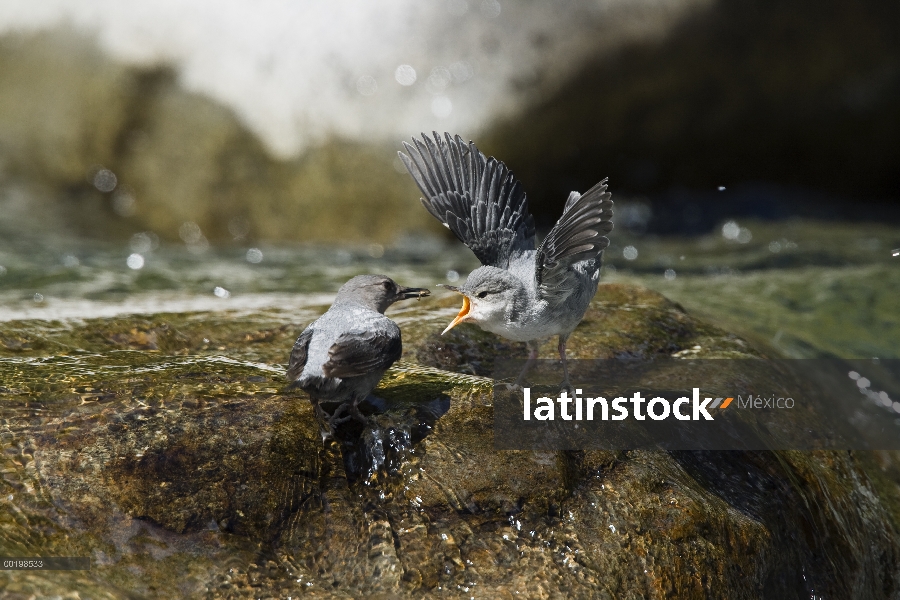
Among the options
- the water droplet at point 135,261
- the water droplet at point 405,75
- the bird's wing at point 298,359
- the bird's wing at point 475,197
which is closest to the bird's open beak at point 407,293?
the bird's wing at point 475,197

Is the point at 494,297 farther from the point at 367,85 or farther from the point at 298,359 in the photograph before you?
the point at 367,85

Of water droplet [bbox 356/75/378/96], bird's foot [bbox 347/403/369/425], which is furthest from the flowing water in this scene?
water droplet [bbox 356/75/378/96]

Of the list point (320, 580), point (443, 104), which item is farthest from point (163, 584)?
point (443, 104)

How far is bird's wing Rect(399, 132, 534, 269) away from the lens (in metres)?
4.94

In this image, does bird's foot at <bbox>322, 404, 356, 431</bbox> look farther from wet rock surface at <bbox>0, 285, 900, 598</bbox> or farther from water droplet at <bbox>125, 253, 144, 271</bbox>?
water droplet at <bbox>125, 253, 144, 271</bbox>

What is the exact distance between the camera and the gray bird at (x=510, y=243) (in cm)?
417

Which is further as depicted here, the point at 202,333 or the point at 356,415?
the point at 202,333

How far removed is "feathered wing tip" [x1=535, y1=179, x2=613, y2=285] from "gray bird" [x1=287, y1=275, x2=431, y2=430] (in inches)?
32.1

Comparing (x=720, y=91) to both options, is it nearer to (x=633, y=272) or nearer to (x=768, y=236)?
(x=768, y=236)

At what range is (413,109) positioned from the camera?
10297 mm

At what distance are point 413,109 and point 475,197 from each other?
5517 mm

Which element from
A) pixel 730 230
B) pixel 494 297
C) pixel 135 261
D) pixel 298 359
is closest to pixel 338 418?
pixel 298 359

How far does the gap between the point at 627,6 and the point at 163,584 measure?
29.1ft

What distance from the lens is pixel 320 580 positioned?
3602 millimetres
